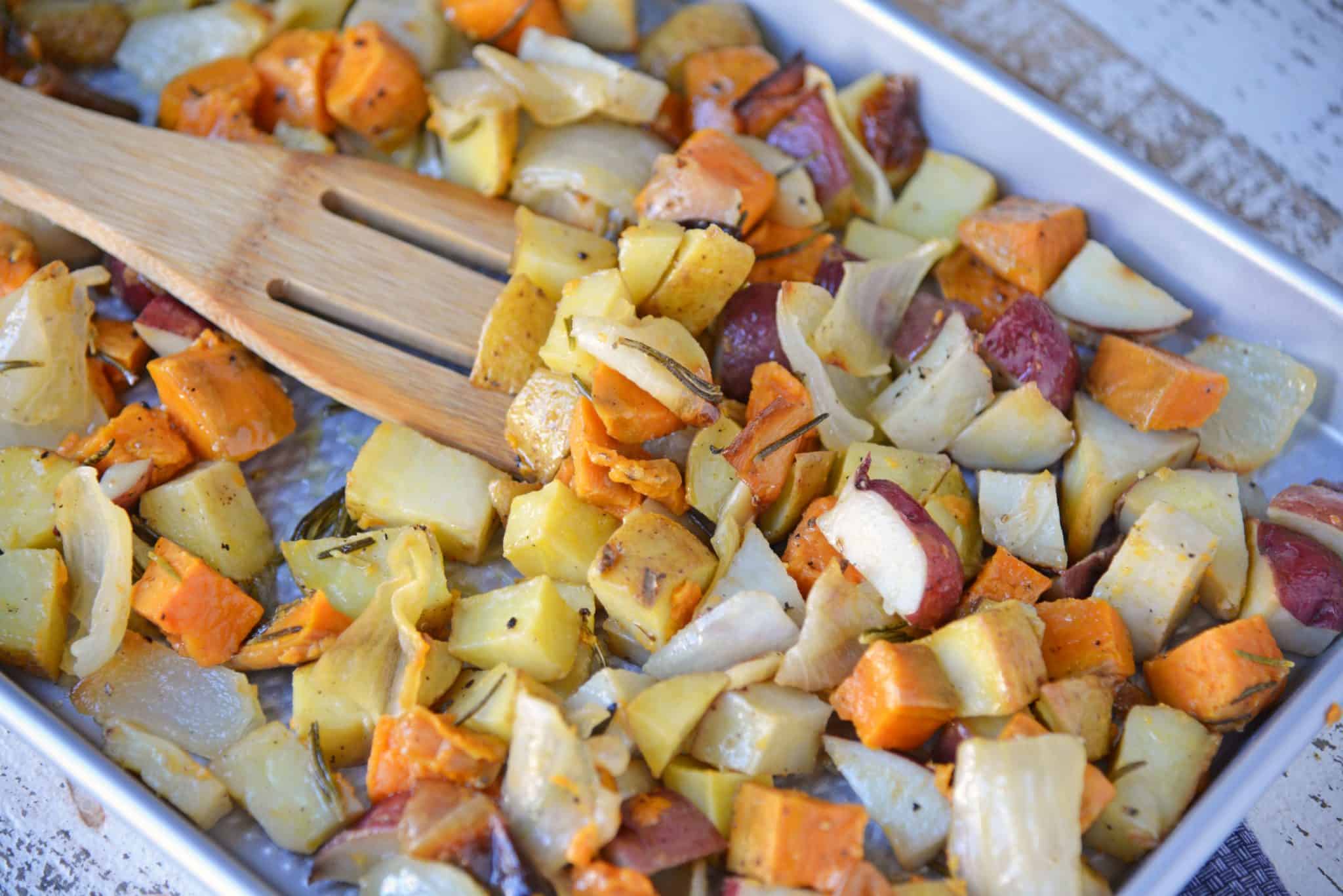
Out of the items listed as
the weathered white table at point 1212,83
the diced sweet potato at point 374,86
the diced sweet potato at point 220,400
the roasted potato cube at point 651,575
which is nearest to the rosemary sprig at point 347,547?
the diced sweet potato at point 220,400

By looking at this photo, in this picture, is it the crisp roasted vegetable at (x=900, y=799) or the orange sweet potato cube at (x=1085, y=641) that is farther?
the orange sweet potato cube at (x=1085, y=641)

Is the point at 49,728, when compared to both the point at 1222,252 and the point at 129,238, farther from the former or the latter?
the point at 1222,252

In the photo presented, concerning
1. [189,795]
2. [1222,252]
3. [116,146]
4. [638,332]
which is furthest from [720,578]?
[116,146]

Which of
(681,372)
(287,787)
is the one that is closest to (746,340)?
(681,372)

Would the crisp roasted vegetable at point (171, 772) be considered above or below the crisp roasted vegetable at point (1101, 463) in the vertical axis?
below

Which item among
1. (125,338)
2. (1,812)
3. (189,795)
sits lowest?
(1,812)

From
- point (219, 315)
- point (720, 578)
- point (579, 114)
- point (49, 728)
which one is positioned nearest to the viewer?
point (49, 728)

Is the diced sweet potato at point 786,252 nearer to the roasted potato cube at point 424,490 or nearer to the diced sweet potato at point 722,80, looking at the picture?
the diced sweet potato at point 722,80

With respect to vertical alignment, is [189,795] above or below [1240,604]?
below

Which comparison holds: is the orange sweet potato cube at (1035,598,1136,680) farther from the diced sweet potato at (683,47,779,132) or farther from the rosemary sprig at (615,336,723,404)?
the diced sweet potato at (683,47,779,132)
